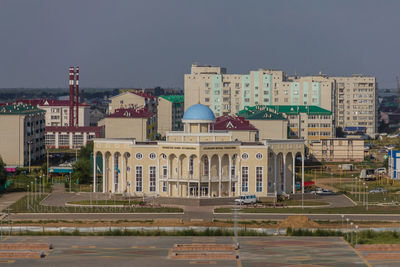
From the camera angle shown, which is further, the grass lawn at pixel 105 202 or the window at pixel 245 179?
the window at pixel 245 179

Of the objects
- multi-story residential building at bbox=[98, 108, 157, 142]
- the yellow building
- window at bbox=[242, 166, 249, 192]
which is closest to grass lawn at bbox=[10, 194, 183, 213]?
the yellow building

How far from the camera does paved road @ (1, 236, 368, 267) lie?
63.5 m

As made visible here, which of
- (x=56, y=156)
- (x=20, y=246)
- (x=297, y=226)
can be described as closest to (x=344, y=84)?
(x=56, y=156)

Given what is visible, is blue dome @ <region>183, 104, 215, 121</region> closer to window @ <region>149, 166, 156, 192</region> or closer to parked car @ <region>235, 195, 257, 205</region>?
window @ <region>149, 166, 156, 192</region>

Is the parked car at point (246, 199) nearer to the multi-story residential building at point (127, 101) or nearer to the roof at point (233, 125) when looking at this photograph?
the roof at point (233, 125)

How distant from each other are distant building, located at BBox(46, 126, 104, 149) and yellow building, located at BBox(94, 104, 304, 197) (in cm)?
6646

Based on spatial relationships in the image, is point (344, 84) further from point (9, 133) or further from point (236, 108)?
point (9, 133)

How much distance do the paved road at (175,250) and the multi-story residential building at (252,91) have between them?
106m

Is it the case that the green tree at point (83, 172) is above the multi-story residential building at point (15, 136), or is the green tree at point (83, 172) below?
below

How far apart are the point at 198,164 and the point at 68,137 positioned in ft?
251

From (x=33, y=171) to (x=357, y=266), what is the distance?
69.2 meters

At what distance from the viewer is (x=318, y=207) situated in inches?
3634

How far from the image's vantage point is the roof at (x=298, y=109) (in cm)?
16277

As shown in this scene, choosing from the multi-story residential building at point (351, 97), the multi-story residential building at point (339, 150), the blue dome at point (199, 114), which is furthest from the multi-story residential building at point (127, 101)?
the blue dome at point (199, 114)
